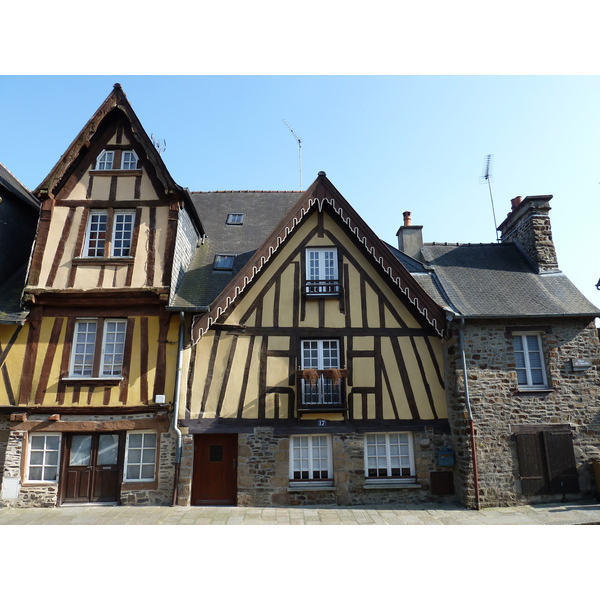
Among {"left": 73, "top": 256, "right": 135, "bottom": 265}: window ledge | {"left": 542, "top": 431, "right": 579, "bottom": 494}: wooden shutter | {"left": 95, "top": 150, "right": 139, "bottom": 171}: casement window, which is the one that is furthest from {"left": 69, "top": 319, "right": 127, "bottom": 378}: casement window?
{"left": 542, "top": 431, "right": 579, "bottom": 494}: wooden shutter

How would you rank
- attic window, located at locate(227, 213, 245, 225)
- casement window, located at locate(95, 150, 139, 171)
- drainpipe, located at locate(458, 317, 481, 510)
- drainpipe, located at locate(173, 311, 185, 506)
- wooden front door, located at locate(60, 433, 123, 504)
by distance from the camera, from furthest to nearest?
attic window, located at locate(227, 213, 245, 225), casement window, located at locate(95, 150, 139, 171), wooden front door, located at locate(60, 433, 123, 504), drainpipe, located at locate(173, 311, 185, 506), drainpipe, located at locate(458, 317, 481, 510)

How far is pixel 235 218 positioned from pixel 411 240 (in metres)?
5.80

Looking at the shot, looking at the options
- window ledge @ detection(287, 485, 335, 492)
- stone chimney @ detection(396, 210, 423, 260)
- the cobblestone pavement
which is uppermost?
stone chimney @ detection(396, 210, 423, 260)

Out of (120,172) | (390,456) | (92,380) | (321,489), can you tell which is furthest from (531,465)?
(120,172)

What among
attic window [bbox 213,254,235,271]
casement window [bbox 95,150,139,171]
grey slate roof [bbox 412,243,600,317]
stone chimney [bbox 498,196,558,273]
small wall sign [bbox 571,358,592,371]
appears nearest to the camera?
small wall sign [bbox 571,358,592,371]

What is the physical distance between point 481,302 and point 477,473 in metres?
4.02

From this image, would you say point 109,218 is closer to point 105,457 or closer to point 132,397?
point 132,397

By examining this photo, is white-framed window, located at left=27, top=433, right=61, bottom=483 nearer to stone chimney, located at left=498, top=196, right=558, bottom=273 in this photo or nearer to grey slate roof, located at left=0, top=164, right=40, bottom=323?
grey slate roof, located at left=0, top=164, right=40, bottom=323

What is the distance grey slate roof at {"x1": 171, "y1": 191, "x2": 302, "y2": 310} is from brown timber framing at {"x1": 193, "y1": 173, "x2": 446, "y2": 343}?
65 cm

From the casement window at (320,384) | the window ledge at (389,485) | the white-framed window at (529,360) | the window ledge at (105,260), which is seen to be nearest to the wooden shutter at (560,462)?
the white-framed window at (529,360)

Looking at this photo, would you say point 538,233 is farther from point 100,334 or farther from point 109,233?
point 100,334

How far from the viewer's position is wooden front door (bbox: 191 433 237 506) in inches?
359

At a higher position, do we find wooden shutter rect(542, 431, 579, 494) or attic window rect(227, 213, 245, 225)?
attic window rect(227, 213, 245, 225)

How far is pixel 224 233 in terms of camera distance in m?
12.9
